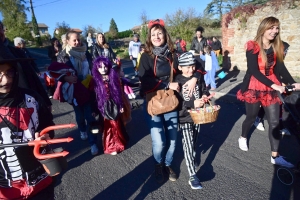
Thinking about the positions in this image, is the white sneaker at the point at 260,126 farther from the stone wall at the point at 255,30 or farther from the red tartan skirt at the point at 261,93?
the stone wall at the point at 255,30

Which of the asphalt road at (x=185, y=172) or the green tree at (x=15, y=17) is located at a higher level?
the green tree at (x=15, y=17)

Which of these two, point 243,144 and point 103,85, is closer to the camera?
point 103,85

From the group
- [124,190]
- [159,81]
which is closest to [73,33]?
[159,81]

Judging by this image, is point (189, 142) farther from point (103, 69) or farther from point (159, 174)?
point (103, 69)

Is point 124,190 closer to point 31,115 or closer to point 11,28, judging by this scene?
point 31,115

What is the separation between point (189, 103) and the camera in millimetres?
2500

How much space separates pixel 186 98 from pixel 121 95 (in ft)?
4.52

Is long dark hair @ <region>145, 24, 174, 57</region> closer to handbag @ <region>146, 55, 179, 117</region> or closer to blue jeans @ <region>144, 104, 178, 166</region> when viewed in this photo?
handbag @ <region>146, 55, 179, 117</region>

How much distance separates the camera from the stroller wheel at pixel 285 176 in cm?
257

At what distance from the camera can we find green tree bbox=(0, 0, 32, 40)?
35188 millimetres

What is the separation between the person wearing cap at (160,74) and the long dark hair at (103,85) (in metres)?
0.96

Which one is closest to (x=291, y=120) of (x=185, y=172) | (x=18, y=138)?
(x=185, y=172)

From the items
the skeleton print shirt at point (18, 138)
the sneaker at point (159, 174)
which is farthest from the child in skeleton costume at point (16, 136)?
the sneaker at point (159, 174)

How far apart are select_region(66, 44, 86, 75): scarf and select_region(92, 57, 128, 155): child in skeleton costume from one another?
1.96 ft
